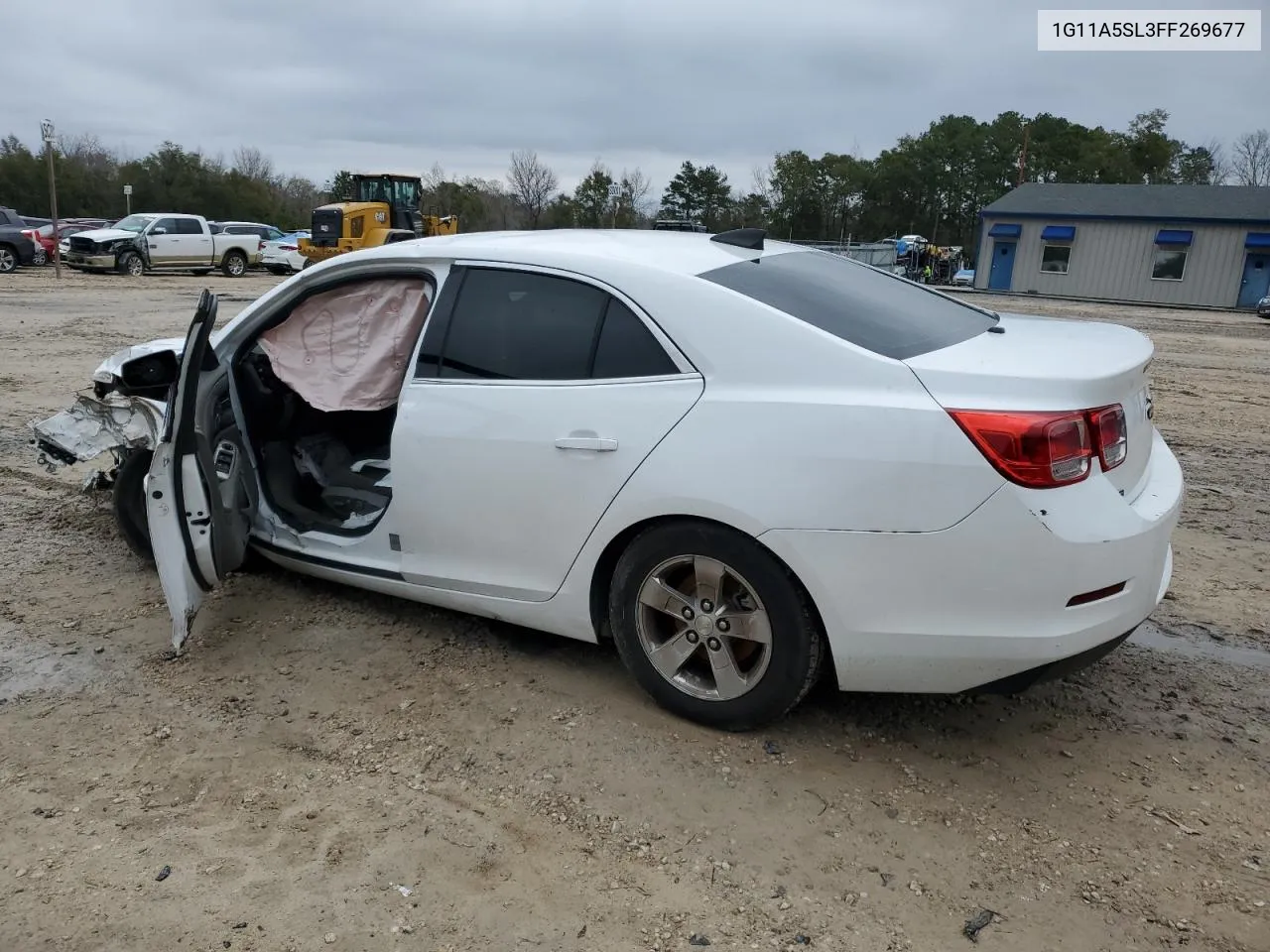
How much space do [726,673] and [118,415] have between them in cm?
339

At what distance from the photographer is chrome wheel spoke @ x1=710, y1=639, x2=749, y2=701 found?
307cm

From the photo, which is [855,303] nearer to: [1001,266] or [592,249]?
[592,249]

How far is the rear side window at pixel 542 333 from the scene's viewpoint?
10.5 ft

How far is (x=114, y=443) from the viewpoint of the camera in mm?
4637

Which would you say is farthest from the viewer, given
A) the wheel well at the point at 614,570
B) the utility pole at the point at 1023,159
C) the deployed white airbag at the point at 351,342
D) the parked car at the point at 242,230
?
the utility pole at the point at 1023,159

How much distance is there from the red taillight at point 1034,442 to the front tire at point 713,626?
2.31 ft

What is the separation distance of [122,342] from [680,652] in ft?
39.5

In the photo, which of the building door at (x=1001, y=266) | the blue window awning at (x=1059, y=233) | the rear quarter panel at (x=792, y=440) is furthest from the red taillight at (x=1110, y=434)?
the building door at (x=1001, y=266)

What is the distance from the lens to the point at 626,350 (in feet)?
10.5

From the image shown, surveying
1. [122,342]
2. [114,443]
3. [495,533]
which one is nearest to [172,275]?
[122,342]

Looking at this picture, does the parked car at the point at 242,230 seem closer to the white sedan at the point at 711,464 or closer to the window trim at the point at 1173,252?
the white sedan at the point at 711,464

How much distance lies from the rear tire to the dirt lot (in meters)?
0.36

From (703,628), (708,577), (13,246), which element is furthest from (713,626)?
(13,246)

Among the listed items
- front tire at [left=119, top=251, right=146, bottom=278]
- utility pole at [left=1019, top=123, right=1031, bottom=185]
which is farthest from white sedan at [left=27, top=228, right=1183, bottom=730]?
utility pole at [left=1019, top=123, right=1031, bottom=185]
